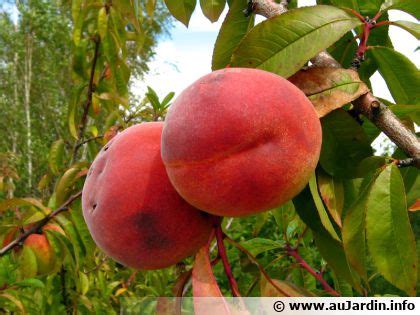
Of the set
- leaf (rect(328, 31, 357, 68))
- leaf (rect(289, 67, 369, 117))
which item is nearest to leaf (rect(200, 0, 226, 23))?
leaf (rect(328, 31, 357, 68))

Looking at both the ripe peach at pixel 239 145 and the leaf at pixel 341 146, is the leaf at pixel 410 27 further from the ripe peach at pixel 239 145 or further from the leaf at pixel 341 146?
the ripe peach at pixel 239 145

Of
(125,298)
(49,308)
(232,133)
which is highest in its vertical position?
(232,133)

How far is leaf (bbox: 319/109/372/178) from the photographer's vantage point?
2.15 ft

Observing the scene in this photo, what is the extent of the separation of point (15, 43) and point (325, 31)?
787 centimetres

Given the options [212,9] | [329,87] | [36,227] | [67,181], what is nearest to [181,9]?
[212,9]

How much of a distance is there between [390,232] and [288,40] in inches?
11.5

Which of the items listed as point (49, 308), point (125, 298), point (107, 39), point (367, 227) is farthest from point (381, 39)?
point (125, 298)

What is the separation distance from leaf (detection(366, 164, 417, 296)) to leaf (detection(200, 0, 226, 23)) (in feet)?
1.54

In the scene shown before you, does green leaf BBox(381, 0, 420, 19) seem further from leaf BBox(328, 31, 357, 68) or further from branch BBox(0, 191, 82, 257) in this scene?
branch BBox(0, 191, 82, 257)

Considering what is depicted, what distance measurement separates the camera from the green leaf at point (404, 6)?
0.71m

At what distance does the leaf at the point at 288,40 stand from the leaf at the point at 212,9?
28 centimetres

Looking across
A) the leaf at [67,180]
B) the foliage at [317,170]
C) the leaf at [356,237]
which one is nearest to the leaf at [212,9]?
the foliage at [317,170]

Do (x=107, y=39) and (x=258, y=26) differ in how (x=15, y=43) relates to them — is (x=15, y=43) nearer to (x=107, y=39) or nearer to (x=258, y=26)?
(x=107, y=39)

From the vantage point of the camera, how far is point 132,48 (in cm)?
630
